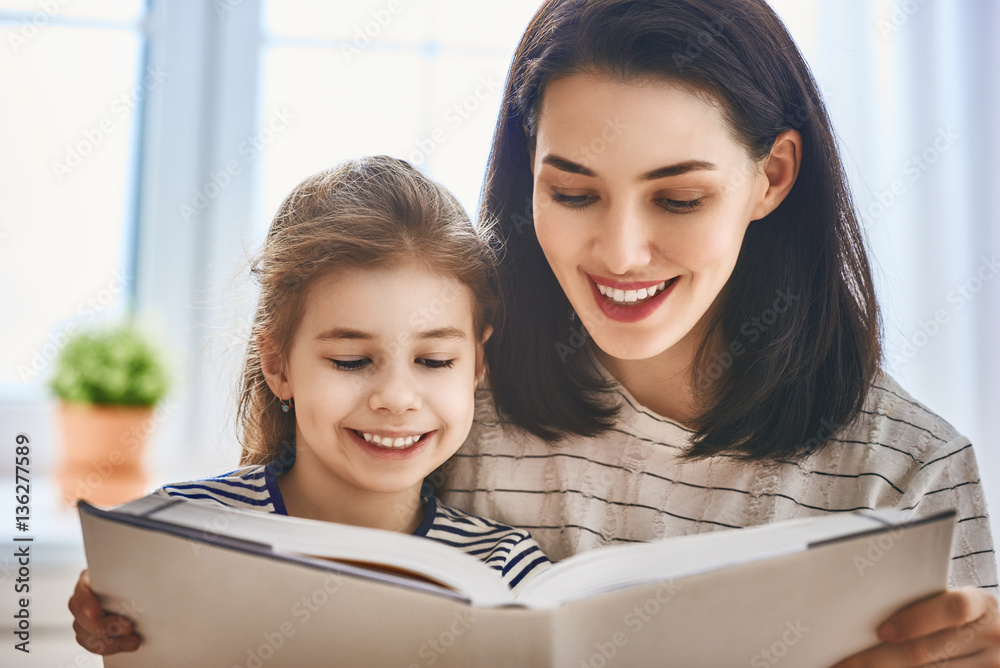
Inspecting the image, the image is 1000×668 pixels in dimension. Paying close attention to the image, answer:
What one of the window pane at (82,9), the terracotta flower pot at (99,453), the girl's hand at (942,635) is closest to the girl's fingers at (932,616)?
the girl's hand at (942,635)

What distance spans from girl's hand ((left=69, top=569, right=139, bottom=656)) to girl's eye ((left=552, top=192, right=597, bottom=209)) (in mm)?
650

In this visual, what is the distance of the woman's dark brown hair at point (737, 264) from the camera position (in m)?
0.91

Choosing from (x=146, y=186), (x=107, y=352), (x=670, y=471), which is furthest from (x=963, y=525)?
(x=146, y=186)

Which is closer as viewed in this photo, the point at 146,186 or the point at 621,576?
the point at 621,576

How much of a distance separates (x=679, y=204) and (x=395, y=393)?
1.29 ft

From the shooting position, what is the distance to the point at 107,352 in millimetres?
1677

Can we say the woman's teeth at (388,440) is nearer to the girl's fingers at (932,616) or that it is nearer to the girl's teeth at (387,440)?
the girl's teeth at (387,440)

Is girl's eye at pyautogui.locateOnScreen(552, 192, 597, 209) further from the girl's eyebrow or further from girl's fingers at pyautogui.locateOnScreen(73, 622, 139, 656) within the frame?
girl's fingers at pyautogui.locateOnScreen(73, 622, 139, 656)

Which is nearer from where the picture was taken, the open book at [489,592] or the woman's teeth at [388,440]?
A: the open book at [489,592]

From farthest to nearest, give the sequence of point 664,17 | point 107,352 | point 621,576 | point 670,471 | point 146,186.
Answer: point 146,186 < point 107,352 < point 670,471 < point 664,17 < point 621,576

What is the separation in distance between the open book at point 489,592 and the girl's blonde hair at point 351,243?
0.33m

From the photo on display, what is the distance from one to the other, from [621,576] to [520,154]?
23.3 inches

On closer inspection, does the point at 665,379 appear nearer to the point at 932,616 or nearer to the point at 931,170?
the point at 932,616

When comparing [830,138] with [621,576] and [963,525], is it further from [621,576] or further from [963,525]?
[621,576]
